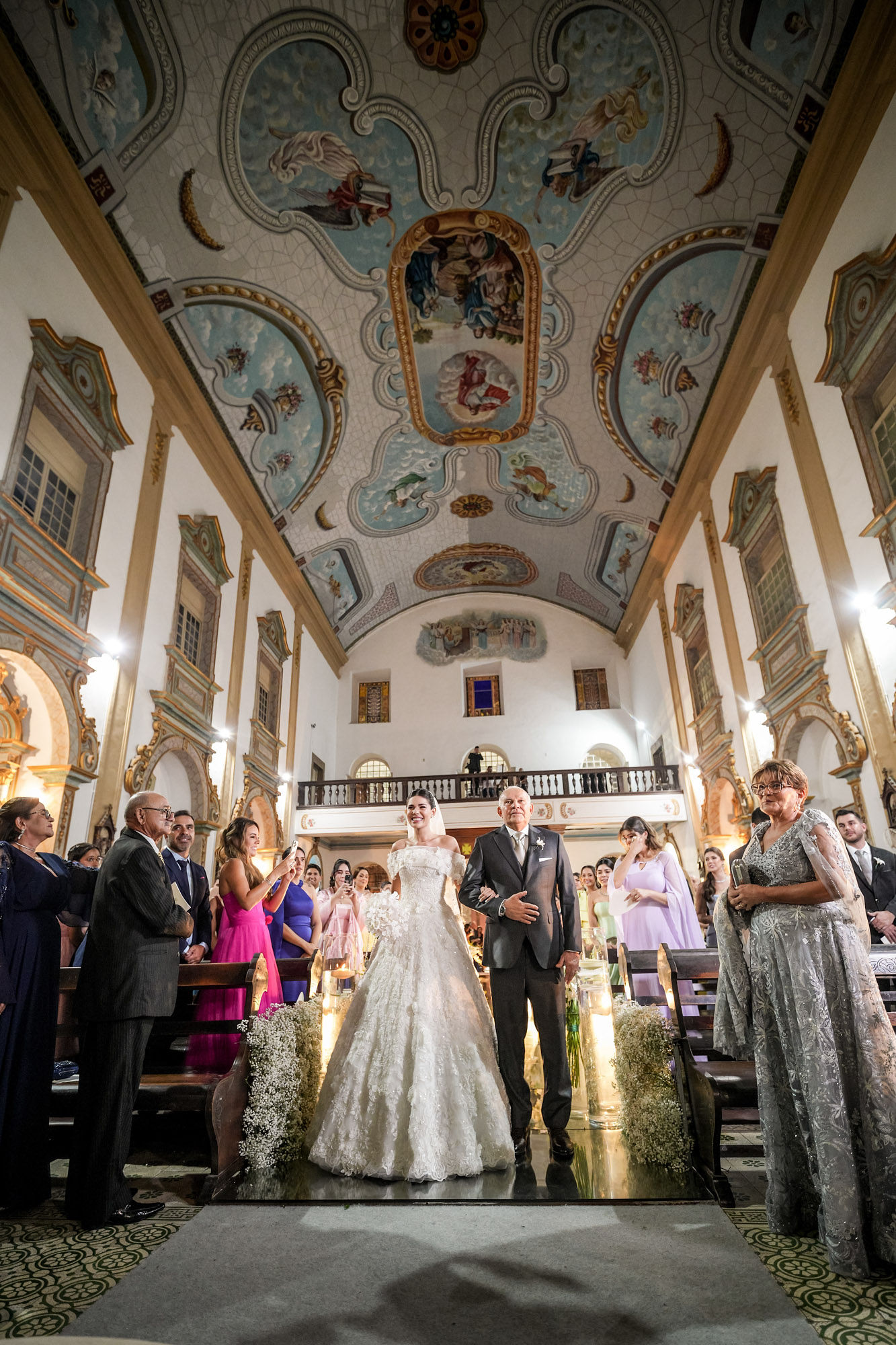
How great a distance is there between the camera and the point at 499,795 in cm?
1431

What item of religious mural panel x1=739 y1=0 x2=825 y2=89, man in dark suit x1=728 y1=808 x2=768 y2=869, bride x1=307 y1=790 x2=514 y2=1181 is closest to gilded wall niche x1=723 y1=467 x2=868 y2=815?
religious mural panel x1=739 y1=0 x2=825 y2=89

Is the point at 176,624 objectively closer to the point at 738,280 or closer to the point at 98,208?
the point at 98,208

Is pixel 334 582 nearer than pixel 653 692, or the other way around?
pixel 653 692

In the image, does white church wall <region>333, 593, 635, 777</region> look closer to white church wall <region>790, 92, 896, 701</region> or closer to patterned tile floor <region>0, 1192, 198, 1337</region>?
white church wall <region>790, 92, 896, 701</region>

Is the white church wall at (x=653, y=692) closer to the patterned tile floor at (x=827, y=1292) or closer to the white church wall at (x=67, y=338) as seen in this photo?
the white church wall at (x=67, y=338)

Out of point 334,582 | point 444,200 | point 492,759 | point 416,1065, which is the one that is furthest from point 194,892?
point 492,759

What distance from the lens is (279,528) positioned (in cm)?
1414

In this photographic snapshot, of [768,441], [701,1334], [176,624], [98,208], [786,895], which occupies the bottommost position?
[701,1334]

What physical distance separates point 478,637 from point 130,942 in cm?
1741

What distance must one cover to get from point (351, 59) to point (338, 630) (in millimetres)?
12142

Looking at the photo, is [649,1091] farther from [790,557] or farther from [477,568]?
[477,568]

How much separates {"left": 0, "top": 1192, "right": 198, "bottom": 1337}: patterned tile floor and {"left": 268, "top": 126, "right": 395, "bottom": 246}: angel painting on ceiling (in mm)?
10427

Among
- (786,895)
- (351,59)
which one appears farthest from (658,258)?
(786,895)

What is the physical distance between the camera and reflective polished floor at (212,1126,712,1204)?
3.03 metres
